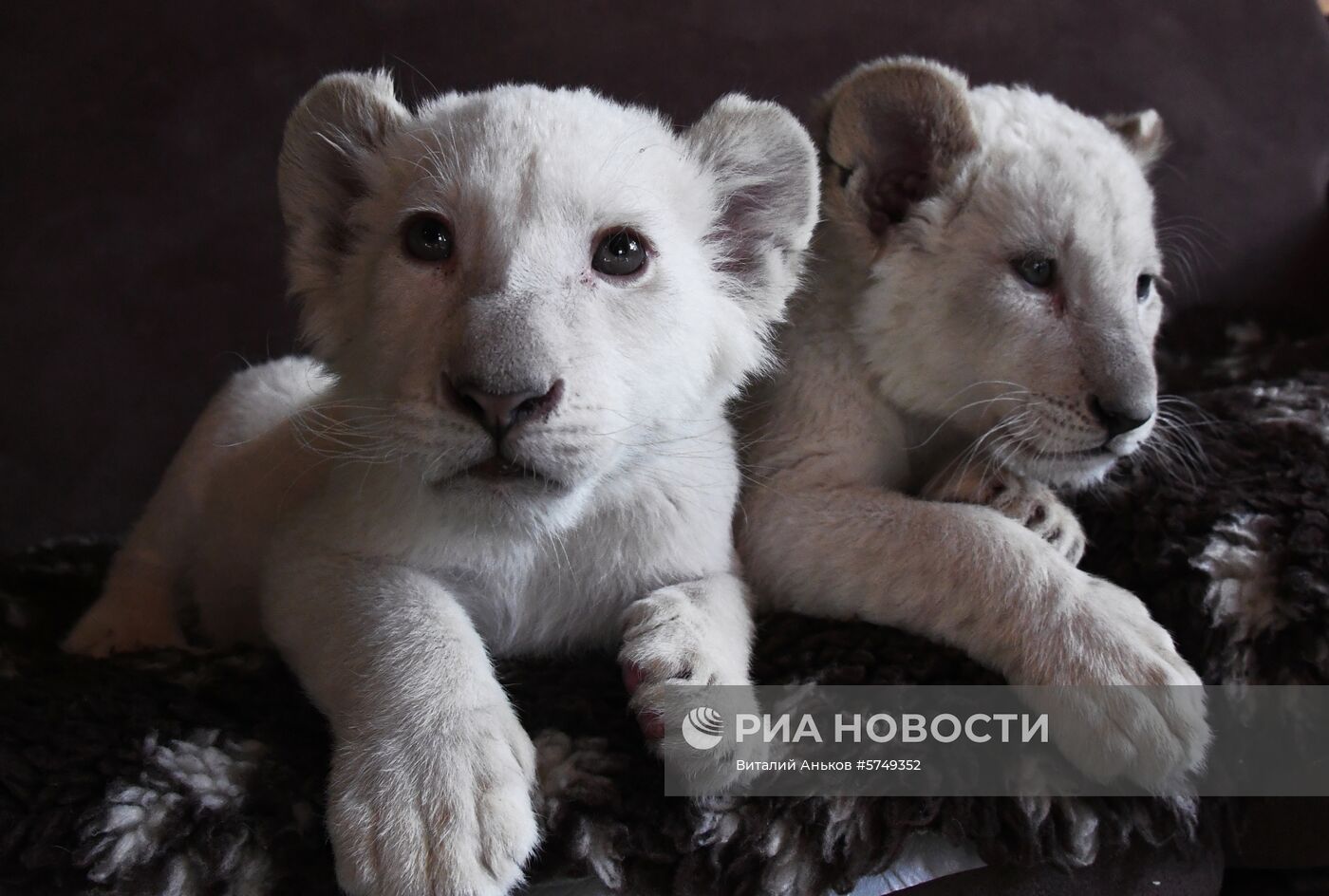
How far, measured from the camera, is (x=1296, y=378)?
1.97 metres

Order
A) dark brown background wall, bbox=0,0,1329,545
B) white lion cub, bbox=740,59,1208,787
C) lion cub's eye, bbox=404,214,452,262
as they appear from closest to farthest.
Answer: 1. lion cub's eye, bbox=404,214,452,262
2. white lion cub, bbox=740,59,1208,787
3. dark brown background wall, bbox=0,0,1329,545

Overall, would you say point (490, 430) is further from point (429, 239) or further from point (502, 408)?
point (429, 239)

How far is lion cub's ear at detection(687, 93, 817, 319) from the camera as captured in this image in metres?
1.49

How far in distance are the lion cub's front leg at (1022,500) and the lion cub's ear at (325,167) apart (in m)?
0.97

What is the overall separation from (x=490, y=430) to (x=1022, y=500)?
34.9 inches

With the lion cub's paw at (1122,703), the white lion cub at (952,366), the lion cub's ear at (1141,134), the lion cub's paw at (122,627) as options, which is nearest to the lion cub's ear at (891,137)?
the white lion cub at (952,366)

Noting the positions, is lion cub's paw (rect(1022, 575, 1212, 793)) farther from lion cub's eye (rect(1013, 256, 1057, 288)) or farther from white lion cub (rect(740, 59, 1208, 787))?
lion cub's eye (rect(1013, 256, 1057, 288))

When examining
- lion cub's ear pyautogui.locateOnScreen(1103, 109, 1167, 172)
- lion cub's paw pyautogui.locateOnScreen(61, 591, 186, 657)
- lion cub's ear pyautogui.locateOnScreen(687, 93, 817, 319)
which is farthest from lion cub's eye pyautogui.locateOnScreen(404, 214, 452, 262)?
lion cub's ear pyautogui.locateOnScreen(1103, 109, 1167, 172)

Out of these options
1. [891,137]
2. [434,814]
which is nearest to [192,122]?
[891,137]

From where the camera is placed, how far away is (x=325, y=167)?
1.50 meters

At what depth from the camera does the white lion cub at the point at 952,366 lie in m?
1.44

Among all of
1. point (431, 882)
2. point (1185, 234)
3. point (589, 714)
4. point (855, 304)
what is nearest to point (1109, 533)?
point (855, 304)

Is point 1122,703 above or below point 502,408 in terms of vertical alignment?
below

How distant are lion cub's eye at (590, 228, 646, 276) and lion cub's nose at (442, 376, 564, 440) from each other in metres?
0.24
